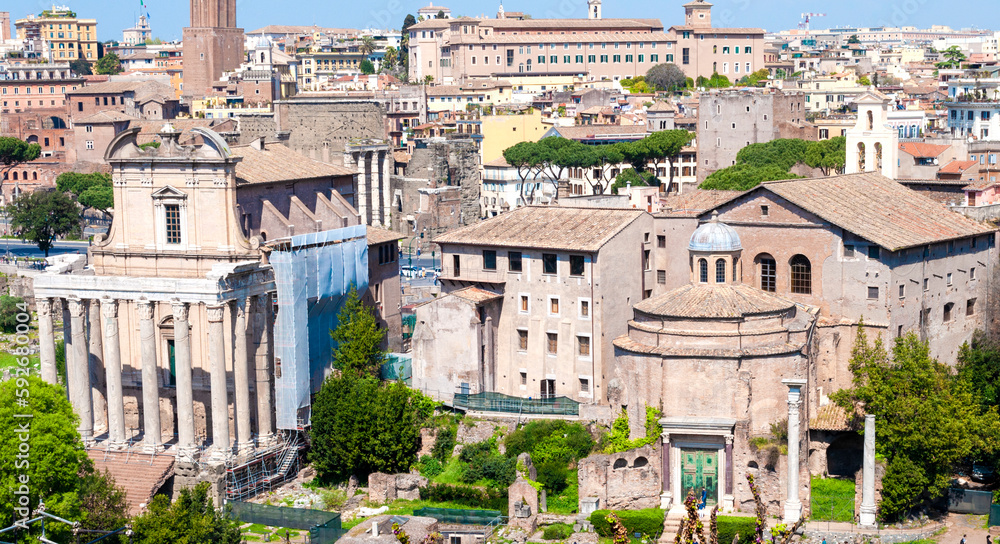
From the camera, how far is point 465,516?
5091cm

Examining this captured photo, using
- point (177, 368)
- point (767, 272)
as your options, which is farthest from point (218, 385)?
point (767, 272)

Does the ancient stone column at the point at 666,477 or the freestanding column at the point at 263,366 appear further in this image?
the freestanding column at the point at 263,366

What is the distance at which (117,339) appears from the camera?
183ft

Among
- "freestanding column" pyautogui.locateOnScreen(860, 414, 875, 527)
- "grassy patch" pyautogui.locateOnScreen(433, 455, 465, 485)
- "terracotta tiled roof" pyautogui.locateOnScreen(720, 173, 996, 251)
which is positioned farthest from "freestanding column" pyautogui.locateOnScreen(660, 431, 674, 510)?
"terracotta tiled roof" pyautogui.locateOnScreen(720, 173, 996, 251)

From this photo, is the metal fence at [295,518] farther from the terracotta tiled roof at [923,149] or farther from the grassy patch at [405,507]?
the terracotta tiled roof at [923,149]

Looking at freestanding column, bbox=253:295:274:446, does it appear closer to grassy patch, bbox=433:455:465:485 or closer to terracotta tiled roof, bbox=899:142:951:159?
grassy patch, bbox=433:455:465:485

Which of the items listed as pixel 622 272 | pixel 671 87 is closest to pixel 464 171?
pixel 671 87

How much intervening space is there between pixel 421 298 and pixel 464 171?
55.6m

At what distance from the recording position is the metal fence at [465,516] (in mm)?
50719

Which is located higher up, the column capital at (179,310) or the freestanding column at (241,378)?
the column capital at (179,310)

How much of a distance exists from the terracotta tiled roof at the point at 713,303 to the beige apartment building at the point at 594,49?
144 metres

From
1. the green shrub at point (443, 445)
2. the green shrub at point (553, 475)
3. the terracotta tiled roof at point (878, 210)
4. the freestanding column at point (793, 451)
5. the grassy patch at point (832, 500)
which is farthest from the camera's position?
the terracotta tiled roof at point (878, 210)

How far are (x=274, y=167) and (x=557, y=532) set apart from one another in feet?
71.0

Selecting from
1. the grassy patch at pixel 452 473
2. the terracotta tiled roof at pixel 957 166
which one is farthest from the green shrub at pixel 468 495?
the terracotta tiled roof at pixel 957 166
